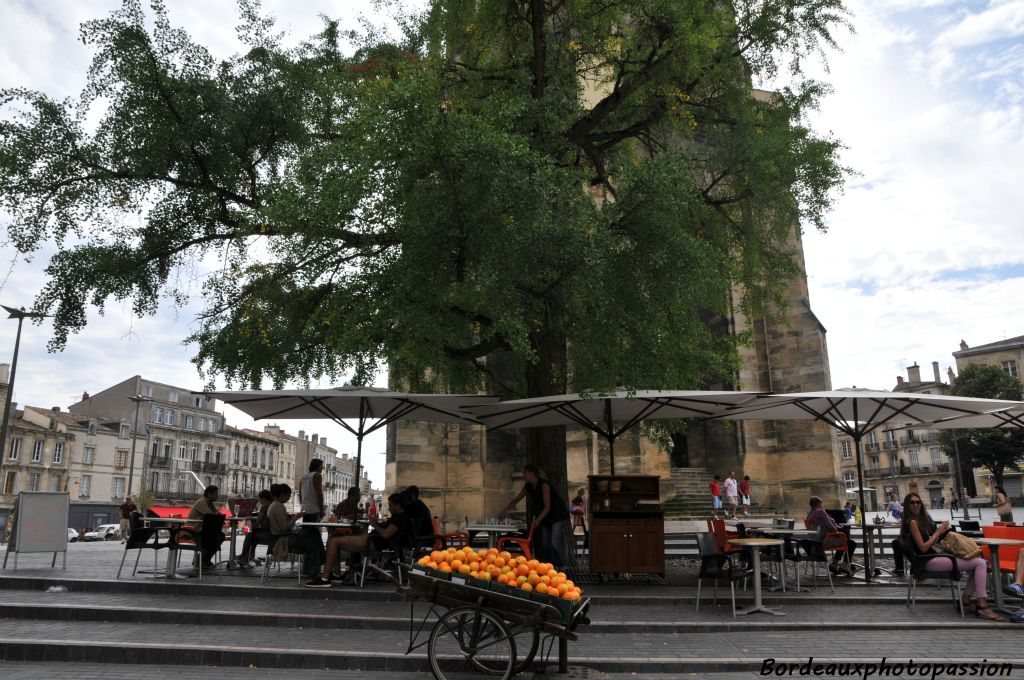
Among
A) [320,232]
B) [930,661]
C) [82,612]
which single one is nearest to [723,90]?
[320,232]

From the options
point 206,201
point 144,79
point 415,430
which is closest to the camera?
point 144,79

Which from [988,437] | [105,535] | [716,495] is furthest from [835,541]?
[988,437]

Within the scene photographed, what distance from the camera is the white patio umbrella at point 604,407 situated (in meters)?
11.0

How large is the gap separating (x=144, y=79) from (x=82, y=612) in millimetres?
7091

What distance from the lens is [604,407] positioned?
11594mm

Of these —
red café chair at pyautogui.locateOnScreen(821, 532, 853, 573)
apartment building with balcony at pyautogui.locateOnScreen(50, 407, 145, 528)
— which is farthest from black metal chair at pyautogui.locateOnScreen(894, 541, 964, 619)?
apartment building with balcony at pyautogui.locateOnScreen(50, 407, 145, 528)

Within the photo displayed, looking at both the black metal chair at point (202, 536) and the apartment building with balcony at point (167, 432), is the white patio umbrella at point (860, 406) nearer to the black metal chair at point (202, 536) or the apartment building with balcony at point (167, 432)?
the black metal chair at point (202, 536)

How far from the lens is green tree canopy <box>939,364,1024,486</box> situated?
160 ft

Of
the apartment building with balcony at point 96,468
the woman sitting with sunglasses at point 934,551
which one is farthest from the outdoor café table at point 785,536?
the apartment building with balcony at point 96,468

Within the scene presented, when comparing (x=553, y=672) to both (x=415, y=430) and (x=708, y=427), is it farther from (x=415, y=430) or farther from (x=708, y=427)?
(x=708, y=427)

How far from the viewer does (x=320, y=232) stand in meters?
9.31

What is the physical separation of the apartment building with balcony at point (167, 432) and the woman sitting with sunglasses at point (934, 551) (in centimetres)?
6417

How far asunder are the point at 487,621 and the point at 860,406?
9074 millimetres

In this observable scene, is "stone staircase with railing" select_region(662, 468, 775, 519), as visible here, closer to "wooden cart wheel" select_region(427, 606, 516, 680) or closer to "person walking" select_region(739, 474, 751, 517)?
"person walking" select_region(739, 474, 751, 517)
